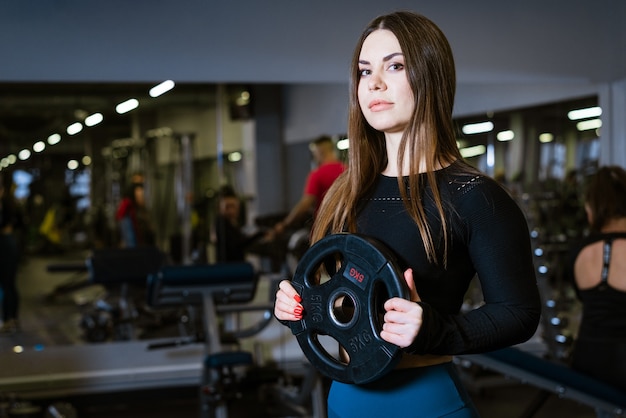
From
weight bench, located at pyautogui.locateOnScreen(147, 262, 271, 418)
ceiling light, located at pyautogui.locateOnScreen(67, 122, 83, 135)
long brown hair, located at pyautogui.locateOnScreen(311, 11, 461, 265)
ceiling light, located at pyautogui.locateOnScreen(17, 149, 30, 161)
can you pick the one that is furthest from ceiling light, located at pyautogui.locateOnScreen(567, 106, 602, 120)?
long brown hair, located at pyautogui.locateOnScreen(311, 11, 461, 265)

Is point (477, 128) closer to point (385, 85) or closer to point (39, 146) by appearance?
point (39, 146)

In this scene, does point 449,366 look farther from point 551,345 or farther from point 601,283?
point 551,345

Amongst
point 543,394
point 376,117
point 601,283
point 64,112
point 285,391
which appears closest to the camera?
point 376,117

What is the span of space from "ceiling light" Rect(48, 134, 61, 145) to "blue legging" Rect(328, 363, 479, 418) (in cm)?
437

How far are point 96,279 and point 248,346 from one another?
49.3 inches

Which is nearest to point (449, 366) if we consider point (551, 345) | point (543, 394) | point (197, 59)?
point (543, 394)

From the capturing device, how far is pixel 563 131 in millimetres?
5898

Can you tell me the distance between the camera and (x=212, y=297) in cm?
414

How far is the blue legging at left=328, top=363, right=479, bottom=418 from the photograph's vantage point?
1432mm

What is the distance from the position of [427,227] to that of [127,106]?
434 cm

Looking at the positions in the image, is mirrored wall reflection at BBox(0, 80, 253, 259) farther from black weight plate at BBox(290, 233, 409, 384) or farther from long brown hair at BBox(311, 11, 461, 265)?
black weight plate at BBox(290, 233, 409, 384)

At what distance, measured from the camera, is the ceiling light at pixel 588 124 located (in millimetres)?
5438

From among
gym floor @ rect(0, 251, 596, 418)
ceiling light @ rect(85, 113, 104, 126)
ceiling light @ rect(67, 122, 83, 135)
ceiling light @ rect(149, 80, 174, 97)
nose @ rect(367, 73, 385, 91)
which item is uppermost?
nose @ rect(367, 73, 385, 91)

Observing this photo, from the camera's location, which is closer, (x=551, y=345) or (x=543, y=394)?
(x=543, y=394)
